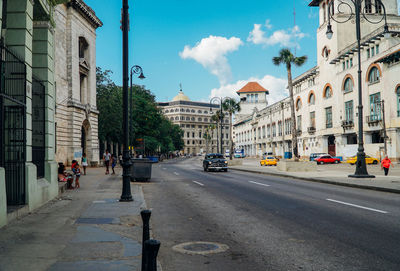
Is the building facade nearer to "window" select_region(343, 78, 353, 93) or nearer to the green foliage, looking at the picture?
"window" select_region(343, 78, 353, 93)

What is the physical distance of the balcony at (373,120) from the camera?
150 ft

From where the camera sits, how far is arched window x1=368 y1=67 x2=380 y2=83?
46594mm

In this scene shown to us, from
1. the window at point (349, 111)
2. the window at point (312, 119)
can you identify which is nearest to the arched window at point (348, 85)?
the window at point (349, 111)

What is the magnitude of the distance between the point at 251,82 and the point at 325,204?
121 m

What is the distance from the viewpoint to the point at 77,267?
16.4ft

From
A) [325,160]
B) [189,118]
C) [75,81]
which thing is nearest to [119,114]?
[75,81]

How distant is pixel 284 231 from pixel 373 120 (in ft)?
147

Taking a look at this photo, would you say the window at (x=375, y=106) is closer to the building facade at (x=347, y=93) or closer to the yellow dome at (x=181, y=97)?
the building facade at (x=347, y=93)

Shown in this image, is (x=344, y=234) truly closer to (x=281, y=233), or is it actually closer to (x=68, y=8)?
(x=281, y=233)

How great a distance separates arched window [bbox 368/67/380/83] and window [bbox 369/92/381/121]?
1911 millimetres

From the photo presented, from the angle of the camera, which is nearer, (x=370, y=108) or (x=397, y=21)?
(x=370, y=108)

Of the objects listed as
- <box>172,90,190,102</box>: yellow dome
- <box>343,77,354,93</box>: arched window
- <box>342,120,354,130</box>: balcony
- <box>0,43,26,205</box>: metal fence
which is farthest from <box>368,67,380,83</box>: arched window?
<box>172,90,190,102</box>: yellow dome

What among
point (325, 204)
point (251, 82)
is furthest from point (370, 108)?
point (251, 82)

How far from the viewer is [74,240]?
21.8 ft
